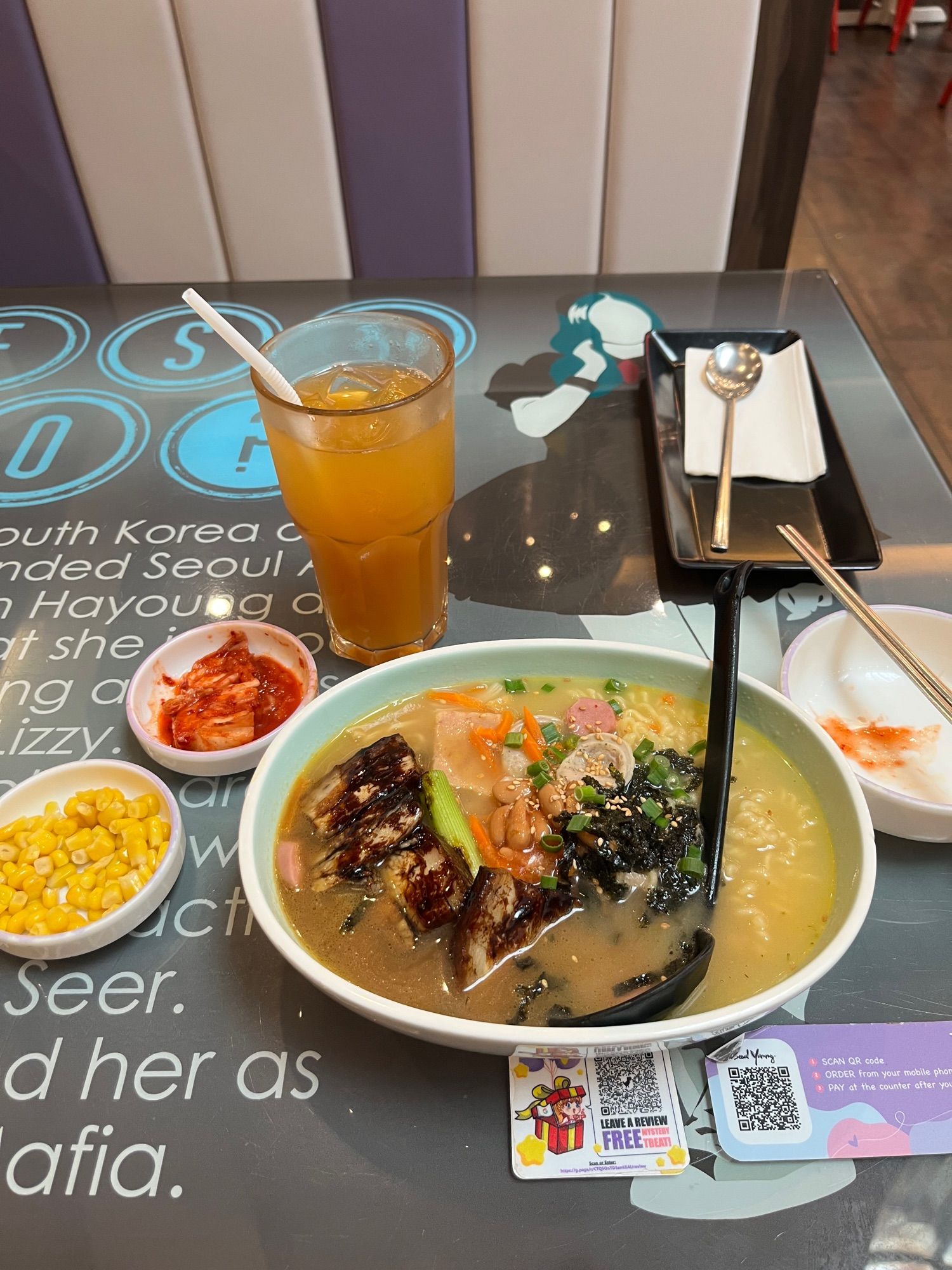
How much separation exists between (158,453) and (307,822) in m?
1.13

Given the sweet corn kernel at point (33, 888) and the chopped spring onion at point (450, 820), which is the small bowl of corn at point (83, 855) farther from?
the chopped spring onion at point (450, 820)

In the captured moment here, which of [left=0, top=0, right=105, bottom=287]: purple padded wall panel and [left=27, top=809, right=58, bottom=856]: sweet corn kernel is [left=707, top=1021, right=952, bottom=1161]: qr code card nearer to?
[left=27, top=809, right=58, bottom=856]: sweet corn kernel

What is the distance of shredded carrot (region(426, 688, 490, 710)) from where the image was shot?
4.16 feet

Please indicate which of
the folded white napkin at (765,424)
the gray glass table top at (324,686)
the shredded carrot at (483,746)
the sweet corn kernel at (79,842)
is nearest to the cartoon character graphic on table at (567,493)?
the gray glass table top at (324,686)

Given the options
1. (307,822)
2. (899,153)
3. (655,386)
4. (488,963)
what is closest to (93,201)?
(655,386)

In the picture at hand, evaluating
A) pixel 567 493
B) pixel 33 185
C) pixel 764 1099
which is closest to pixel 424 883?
pixel 764 1099

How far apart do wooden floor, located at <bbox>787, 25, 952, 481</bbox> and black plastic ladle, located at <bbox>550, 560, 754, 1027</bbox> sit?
2.89 metres

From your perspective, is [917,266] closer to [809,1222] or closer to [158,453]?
[158,453]

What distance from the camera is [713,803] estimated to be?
3.66 ft

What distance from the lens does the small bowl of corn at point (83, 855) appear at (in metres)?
1.06

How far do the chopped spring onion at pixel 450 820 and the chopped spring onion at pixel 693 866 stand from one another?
26cm

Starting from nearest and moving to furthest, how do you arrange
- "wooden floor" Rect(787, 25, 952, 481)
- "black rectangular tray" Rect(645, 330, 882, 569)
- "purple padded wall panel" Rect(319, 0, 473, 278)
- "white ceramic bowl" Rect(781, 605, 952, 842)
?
"white ceramic bowl" Rect(781, 605, 952, 842) → "black rectangular tray" Rect(645, 330, 882, 569) → "purple padded wall panel" Rect(319, 0, 473, 278) → "wooden floor" Rect(787, 25, 952, 481)

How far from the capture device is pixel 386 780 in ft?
3.74

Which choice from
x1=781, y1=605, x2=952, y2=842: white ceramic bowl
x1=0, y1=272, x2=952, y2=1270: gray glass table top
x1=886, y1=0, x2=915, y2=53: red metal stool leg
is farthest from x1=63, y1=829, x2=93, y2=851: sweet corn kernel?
x1=886, y1=0, x2=915, y2=53: red metal stool leg
